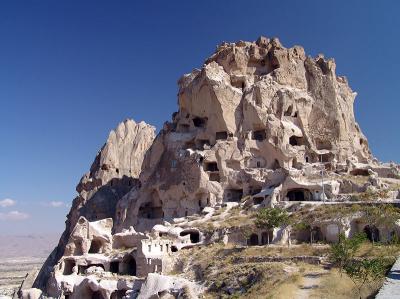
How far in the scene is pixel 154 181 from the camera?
225ft

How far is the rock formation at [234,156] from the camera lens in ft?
175

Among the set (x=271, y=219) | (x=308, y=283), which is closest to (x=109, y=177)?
(x=271, y=219)

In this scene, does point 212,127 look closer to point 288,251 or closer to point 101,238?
point 101,238

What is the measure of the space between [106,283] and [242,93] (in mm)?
35694

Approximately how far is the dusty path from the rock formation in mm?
18006

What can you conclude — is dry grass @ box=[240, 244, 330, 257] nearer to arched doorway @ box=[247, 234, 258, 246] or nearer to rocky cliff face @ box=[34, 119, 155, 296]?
arched doorway @ box=[247, 234, 258, 246]

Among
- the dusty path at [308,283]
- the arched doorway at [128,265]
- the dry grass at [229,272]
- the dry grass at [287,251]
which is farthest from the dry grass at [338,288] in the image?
the arched doorway at [128,265]

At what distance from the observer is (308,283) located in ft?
100

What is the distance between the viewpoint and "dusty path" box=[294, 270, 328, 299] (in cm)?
2844

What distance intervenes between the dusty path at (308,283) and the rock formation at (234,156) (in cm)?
1801

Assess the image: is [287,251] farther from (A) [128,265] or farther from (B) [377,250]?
(A) [128,265]

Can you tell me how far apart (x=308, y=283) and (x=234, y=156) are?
34.7 metres

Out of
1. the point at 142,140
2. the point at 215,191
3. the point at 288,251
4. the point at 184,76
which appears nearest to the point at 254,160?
the point at 215,191

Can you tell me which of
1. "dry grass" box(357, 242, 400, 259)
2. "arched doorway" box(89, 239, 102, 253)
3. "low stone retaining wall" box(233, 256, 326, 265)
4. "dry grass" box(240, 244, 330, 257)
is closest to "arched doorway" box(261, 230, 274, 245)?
"dry grass" box(240, 244, 330, 257)
